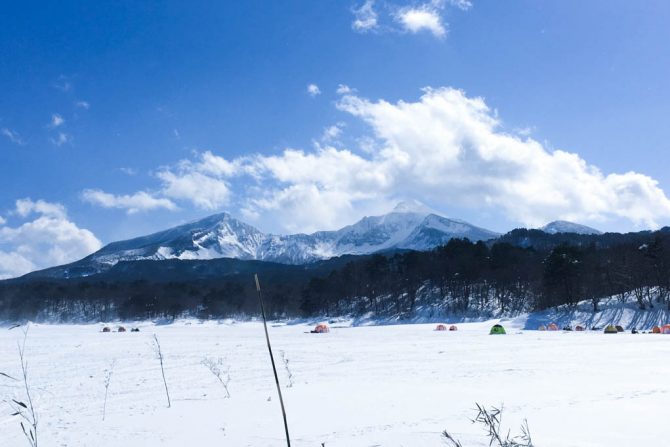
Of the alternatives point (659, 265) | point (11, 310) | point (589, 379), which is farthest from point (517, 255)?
point (11, 310)

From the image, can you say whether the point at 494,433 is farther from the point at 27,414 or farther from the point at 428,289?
the point at 428,289

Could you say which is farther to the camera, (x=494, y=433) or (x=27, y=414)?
(x=27, y=414)

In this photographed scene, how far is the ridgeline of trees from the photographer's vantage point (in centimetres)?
6494

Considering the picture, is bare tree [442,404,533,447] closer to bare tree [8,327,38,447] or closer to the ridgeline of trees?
bare tree [8,327,38,447]

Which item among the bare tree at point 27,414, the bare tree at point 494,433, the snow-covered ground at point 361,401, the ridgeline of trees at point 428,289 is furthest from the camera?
the ridgeline of trees at point 428,289

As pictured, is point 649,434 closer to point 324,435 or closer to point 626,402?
point 626,402

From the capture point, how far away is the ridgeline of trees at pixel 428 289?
213ft

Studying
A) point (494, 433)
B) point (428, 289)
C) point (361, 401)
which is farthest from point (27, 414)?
point (428, 289)

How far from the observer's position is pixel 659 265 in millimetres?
58281

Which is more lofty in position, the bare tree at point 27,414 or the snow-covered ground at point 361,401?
the bare tree at point 27,414

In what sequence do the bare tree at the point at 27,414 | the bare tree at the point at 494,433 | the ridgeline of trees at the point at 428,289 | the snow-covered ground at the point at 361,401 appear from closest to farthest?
the bare tree at the point at 494,433
the bare tree at the point at 27,414
the snow-covered ground at the point at 361,401
the ridgeline of trees at the point at 428,289

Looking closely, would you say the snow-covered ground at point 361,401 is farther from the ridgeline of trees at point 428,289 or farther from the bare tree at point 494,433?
the ridgeline of trees at point 428,289

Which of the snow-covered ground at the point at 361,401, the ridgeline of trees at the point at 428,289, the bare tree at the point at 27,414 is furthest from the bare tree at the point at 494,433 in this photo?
the ridgeline of trees at the point at 428,289

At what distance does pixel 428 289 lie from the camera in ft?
321
